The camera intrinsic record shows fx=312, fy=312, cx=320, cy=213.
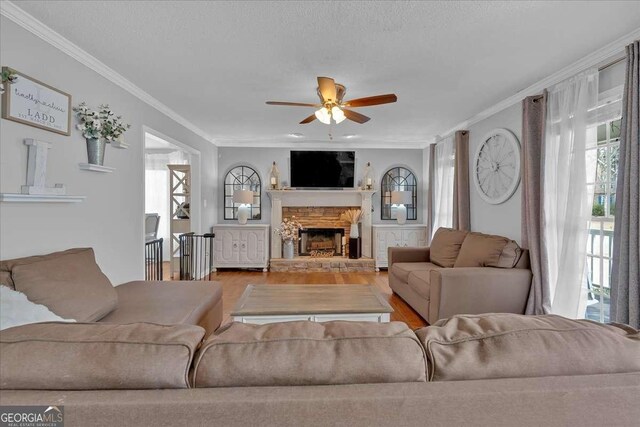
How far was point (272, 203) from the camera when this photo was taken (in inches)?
239

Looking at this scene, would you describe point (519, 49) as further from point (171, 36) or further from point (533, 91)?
point (171, 36)

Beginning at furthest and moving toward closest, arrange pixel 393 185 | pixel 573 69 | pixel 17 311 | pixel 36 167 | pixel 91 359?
1. pixel 393 185
2. pixel 573 69
3. pixel 36 167
4. pixel 17 311
5. pixel 91 359

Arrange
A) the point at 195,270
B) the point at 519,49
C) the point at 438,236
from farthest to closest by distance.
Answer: the point at 195,270 < the point at 438,236 < the point at 519,49

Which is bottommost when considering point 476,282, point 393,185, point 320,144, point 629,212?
point 476,282

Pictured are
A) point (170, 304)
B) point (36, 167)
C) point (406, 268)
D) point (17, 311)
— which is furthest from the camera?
point (406, 268)

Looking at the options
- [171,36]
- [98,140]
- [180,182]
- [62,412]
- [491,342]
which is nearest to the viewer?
[62,412]

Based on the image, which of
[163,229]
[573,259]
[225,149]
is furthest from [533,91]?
[163,229]

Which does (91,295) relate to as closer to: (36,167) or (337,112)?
(36,167)

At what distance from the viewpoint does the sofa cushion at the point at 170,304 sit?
207 cm

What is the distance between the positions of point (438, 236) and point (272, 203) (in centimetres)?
313

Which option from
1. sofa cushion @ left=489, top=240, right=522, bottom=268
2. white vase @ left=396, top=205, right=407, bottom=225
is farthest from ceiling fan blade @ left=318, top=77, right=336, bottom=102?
white vase @ left=396, top=205, right=407, bottom=225

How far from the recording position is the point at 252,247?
5719mm

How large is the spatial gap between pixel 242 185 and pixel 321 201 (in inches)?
64.3

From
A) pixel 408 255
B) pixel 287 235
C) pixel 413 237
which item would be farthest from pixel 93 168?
pixel 413 237
